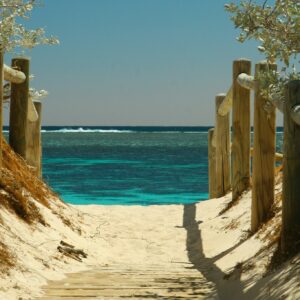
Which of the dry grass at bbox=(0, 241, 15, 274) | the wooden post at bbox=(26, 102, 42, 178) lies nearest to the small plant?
the dry grass at bbox=(0, 241, 15, 274)

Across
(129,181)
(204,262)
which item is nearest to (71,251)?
(204,262)

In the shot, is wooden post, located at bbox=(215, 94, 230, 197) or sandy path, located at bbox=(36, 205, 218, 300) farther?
wooden post, located at bbox=(215, 94, 230, 197)

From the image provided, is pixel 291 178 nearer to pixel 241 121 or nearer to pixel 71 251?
pixel 71 251

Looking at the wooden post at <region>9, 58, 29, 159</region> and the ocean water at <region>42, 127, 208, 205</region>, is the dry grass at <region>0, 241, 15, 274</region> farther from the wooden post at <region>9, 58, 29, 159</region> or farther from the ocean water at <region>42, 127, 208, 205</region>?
the ocean water at <region>42, 127, 208, 205</region>

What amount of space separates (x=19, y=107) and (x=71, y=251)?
9.78 ft

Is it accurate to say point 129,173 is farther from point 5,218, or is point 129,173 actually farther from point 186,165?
point 5,218

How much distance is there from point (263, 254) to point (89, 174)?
1157 inches

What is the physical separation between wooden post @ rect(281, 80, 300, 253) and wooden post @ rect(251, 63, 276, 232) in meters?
2.16

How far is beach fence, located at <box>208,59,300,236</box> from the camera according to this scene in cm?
560

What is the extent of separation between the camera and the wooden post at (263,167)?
7.90 meters

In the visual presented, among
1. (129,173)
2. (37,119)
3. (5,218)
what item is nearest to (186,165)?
(129,173)

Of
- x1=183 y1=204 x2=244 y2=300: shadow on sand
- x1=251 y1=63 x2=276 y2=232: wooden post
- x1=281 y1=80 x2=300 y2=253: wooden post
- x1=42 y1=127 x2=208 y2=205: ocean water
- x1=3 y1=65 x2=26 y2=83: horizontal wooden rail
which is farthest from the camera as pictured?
x1=42 y1=127 x2=208 y2=205: ocean water

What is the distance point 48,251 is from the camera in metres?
7.48

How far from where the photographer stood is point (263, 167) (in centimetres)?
791
